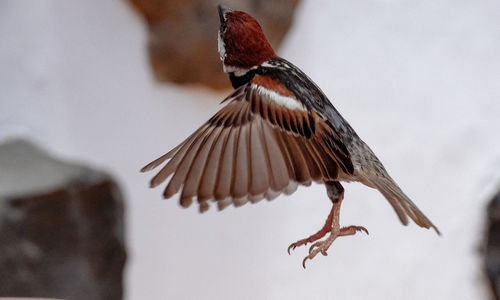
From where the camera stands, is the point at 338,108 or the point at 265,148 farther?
the point at 338,108

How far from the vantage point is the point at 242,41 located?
3.53 feet

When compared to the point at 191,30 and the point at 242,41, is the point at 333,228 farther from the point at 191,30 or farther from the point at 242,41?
the point at 191,30

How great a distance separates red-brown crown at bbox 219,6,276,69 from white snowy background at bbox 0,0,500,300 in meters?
1.07

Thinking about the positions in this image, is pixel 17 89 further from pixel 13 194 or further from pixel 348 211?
pixel 348 211

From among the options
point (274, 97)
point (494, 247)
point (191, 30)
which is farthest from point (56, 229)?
point (274, 97)

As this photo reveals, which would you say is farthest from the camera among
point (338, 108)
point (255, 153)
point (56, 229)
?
point (338, 108)

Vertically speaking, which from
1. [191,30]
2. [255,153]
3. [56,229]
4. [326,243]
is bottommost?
[326,243]

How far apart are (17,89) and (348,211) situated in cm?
84

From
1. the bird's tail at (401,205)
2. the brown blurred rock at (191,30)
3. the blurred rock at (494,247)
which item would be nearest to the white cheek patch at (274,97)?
the bird's tail at (401,205)

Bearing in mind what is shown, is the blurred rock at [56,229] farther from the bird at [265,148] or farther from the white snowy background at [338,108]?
the bird at [265,148]

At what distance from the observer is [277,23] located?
2109mm

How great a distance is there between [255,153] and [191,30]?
1.17m

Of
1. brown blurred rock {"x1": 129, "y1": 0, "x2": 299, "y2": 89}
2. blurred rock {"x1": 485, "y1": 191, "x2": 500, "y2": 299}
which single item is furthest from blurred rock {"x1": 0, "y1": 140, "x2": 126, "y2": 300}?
blurred rock {"x1": 485, "y1": 191, "x2": 500, "y2": 299}

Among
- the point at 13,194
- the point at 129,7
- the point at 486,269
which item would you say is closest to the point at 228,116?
the point at 13,194
